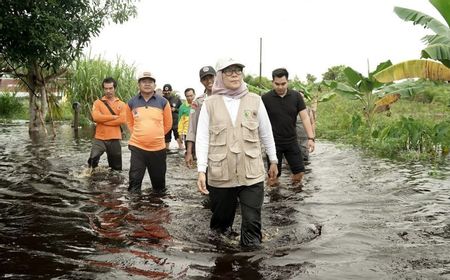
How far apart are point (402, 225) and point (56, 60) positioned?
26.4 feet

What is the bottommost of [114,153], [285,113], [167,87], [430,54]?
[114,153]

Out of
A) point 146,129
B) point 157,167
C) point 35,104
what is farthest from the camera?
point 35,104

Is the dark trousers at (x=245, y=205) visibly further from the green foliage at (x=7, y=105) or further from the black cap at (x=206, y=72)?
the green foliage at (x=7, y=105)

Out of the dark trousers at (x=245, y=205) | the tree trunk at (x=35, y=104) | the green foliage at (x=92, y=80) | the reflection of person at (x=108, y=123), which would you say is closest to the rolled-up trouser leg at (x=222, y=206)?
the dark trousers at (x=245, y=205)

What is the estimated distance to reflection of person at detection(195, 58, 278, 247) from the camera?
4539 mm

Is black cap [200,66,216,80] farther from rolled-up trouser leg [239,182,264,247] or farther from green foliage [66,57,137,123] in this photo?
green foliage [66,57,137,123]

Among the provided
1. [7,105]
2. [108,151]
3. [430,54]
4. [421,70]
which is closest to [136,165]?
[108,151]

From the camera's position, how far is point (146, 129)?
23.4 feet

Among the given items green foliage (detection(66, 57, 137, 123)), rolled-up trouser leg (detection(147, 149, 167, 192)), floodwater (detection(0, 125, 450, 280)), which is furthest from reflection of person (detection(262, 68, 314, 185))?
green foliage (detection(66, 57, 137, 123))

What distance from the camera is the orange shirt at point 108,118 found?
8.81 meters

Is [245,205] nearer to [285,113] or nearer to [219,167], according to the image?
[219,167]

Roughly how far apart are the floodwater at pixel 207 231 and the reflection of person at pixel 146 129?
47cm

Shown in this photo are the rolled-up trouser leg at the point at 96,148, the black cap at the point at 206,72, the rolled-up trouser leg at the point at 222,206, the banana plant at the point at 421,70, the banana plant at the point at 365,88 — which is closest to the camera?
the rolled-up trouser leg at the point at 222,206

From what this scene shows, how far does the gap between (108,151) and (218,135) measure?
521 cm
